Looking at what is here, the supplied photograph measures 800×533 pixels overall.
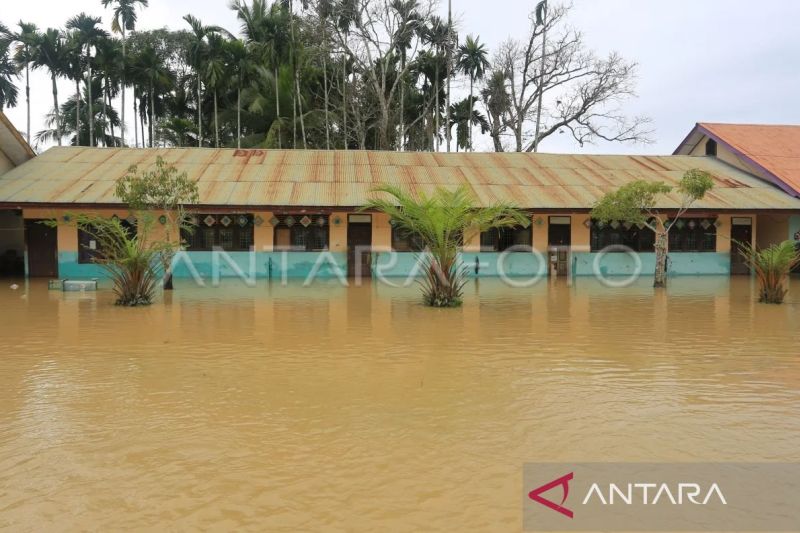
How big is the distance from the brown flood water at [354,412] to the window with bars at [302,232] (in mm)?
9594

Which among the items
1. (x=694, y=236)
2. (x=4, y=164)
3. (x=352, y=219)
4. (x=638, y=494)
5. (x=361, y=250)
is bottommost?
(x=638, y=494)

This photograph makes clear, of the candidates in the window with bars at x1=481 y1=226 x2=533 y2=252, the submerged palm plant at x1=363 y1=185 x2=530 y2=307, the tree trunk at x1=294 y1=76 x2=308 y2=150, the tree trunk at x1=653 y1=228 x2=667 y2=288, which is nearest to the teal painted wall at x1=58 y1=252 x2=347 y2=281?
the window with bars at x1=481 y1=226 x2=533 y2=252

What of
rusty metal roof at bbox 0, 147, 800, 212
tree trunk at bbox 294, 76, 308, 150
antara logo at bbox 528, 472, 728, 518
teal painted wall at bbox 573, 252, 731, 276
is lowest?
antara logo at bbox 528, 472, 728, 518

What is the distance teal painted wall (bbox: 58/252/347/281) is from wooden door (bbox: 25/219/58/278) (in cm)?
107

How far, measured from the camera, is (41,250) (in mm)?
19734

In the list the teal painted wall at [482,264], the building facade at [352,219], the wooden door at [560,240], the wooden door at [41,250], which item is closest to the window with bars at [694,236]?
the building facade at [352,219]

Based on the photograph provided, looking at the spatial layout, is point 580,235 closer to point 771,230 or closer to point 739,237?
point 739,237

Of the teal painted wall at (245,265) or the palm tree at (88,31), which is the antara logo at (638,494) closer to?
the teal painted wall at (245,265)

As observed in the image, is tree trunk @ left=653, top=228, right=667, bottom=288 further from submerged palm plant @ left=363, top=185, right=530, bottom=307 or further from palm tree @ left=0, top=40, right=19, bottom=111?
palm tree @ left=0, top=40, right=19, bottom=111

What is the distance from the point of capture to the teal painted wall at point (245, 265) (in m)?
19.0

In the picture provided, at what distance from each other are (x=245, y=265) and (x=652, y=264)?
13.4 m

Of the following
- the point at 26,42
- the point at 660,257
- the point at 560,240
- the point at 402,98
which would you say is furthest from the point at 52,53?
the point at 660,257

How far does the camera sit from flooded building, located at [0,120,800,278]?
18.8m

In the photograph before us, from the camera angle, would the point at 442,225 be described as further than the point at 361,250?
No
